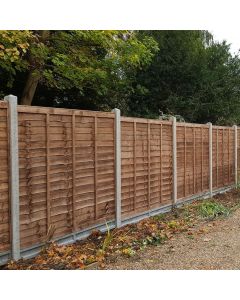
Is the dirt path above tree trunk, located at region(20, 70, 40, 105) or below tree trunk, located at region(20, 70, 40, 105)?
below

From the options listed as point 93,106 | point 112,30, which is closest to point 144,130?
point 112,30

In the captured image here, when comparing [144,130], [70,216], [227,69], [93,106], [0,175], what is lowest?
[70,216]

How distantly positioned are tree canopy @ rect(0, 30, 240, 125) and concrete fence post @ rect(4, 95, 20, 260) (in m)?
5.62

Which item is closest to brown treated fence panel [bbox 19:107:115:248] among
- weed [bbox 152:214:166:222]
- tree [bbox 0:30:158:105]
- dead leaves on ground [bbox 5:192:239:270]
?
dead leaves on ground [bbox 5:192:239:270]

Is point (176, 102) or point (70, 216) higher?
point (176, 102)

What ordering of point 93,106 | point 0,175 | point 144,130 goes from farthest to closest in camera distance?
point 93,106 < point 144,130 < point 0,175

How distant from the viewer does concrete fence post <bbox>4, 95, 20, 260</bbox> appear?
476 cm

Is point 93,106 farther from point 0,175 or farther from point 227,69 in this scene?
point 0,175

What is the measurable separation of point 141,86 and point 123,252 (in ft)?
39.1

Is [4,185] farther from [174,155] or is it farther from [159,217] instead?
[174,155]

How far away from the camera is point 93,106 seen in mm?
15266

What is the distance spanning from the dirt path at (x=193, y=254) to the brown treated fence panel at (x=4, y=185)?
120 centimetres

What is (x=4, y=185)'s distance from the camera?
4.71 meters

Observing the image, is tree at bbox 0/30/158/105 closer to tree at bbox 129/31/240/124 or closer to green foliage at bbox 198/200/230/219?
tree at bbox 129/31/240/124
